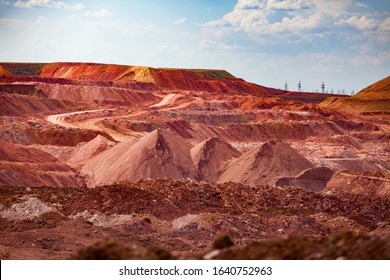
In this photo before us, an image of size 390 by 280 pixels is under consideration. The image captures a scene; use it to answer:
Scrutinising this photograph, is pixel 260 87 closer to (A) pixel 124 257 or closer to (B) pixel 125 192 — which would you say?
(B) pixel 125 192

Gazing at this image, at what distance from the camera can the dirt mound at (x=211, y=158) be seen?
1249 inches

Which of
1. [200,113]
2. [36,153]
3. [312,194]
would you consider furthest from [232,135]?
[312,194]

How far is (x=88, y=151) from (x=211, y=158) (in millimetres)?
8029

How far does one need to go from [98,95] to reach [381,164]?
4162 centimetres

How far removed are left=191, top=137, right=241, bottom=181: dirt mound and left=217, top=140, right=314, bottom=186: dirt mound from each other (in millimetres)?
755

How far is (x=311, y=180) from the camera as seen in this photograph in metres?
29.5

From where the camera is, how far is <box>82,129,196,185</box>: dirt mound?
29866 mm

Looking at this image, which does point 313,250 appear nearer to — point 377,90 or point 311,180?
point 311,180

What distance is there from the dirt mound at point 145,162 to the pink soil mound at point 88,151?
2887 mm

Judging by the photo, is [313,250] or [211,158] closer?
[313,250]

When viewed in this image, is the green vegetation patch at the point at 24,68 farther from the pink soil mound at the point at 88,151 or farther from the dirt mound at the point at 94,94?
the pink soil mound at the point at 88,151

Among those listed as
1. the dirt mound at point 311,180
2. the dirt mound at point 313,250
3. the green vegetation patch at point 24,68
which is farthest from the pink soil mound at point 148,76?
the dirt mound at point 313,250

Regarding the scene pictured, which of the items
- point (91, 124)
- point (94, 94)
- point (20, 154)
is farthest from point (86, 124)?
point (94, 94)

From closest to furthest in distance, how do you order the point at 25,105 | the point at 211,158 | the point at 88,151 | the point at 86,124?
the point at 211,158
the point at 88,151
the point at 86,124
the point at 25,105
